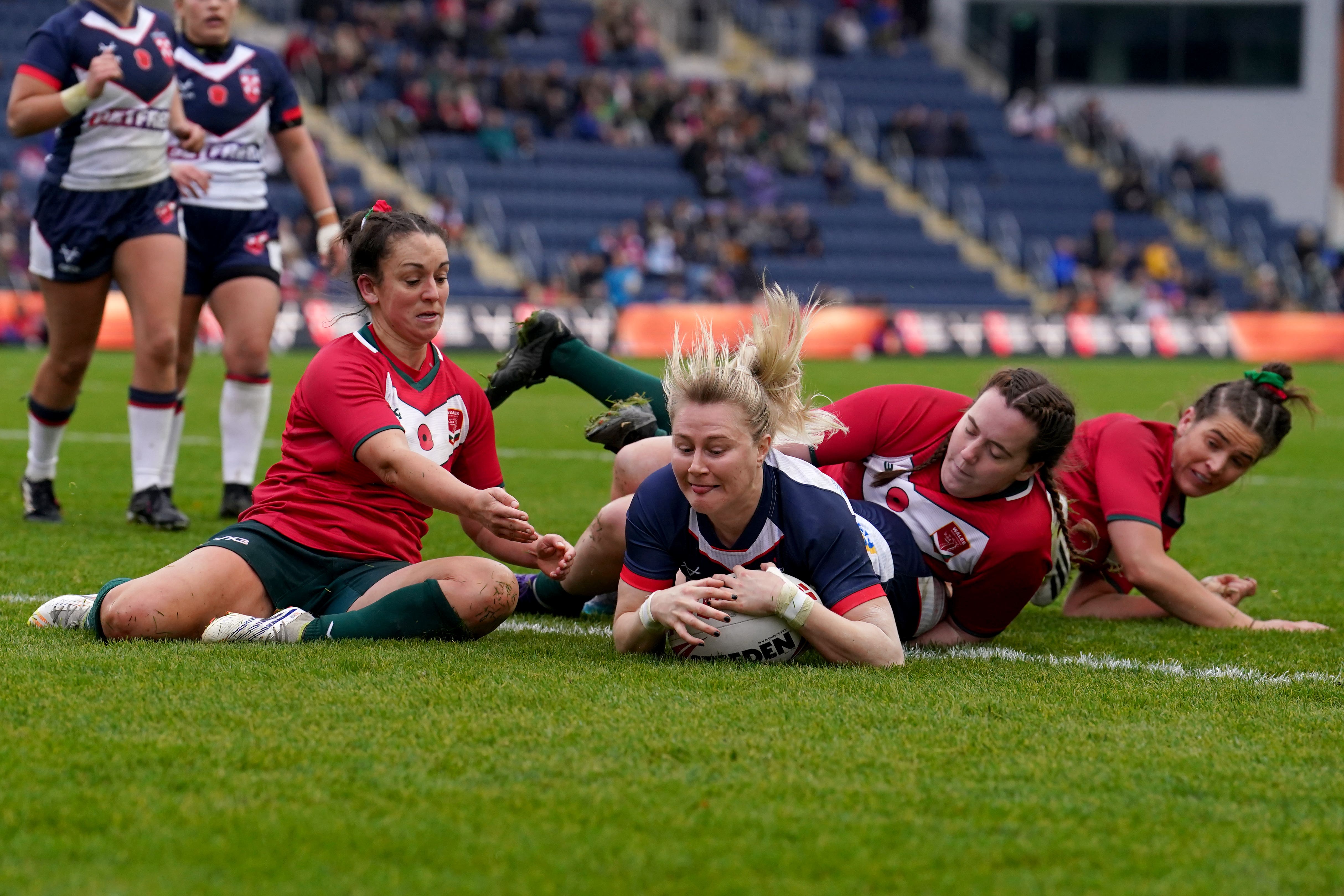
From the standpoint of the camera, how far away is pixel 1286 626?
498cm

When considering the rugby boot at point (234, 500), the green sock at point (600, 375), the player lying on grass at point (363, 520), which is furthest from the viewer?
the rugby boot at point (234, 500)

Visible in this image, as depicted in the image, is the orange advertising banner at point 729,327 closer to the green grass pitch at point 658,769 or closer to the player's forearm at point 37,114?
the player's forearm at point 37,114

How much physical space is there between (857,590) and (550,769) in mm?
1239

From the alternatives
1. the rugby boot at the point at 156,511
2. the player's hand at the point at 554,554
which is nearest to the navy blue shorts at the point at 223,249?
the rugby boot at the point at 156,511

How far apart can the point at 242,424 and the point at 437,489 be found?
3.26 m

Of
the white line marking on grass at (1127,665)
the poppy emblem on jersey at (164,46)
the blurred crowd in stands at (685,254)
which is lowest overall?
the blurred crowd in stands at (685,254)

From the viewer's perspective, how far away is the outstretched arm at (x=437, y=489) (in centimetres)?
381

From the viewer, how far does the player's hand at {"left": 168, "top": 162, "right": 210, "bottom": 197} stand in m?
6.50

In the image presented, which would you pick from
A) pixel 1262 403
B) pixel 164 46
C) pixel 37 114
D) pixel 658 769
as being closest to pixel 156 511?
pixel 37 114

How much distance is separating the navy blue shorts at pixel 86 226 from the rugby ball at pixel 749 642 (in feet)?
11.6

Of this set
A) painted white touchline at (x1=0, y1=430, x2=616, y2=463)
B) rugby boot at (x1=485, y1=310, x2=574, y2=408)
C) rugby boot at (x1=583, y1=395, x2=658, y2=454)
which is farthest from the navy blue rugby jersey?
painted white touchline at (x1=0, y1=430, x2=616, y2=463)

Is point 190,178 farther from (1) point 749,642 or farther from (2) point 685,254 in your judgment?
(2) point 685,254

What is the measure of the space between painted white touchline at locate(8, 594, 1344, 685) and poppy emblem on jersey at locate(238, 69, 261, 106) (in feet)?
9.92

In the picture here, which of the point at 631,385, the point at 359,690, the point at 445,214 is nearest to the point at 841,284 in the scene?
the point at 445,214
